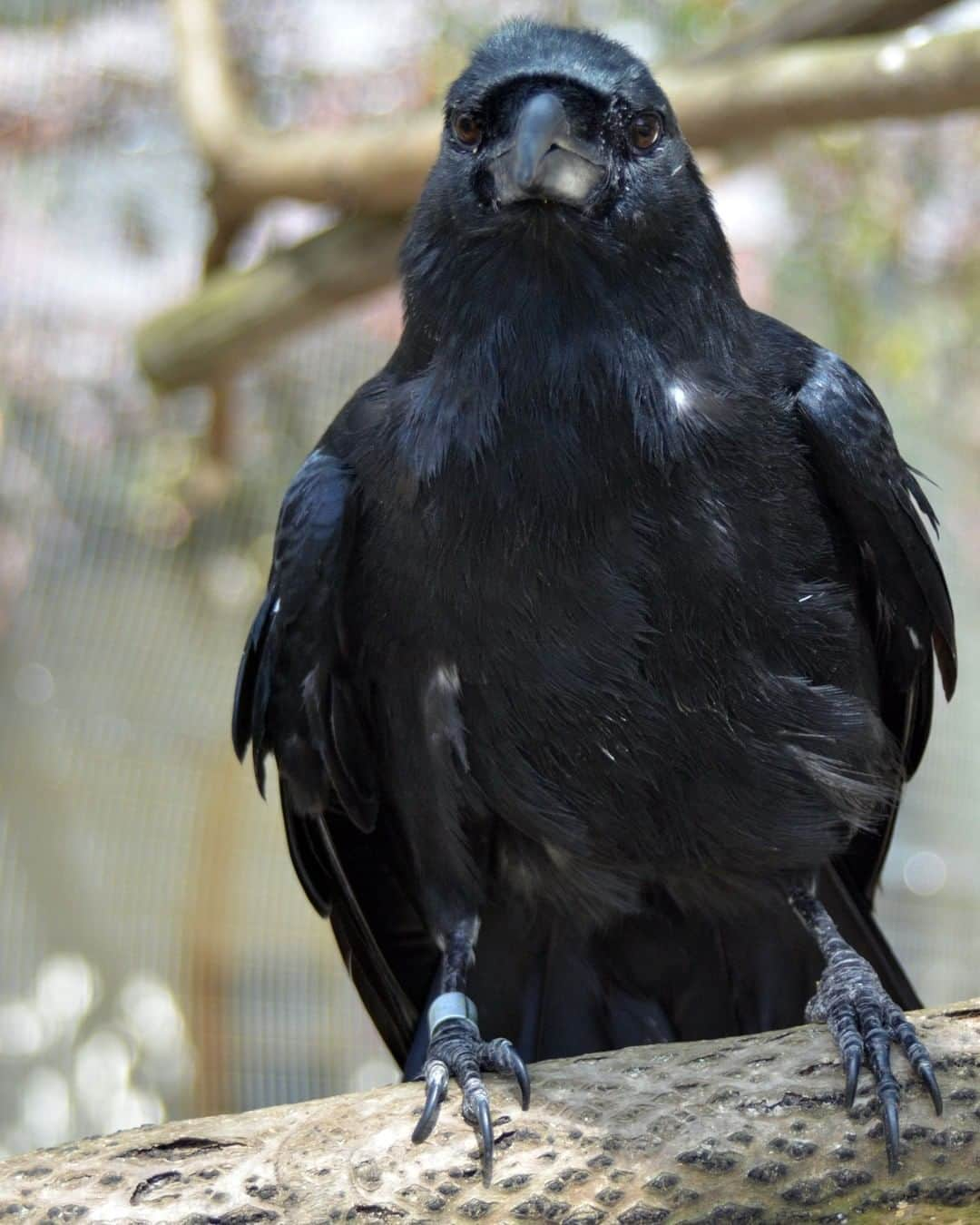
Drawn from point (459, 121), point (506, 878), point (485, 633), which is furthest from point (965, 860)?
point (459, 121)

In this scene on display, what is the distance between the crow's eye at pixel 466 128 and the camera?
2459 millimetres

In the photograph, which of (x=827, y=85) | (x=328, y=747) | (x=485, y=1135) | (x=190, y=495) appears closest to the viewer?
(x=485, y=1135)

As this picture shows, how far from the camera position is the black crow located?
8.05 feet

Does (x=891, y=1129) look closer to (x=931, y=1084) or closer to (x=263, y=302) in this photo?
(x=931, y=1084)

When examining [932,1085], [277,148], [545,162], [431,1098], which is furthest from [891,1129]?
[277,148]

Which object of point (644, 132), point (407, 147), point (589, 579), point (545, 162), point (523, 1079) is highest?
point (407, 147)

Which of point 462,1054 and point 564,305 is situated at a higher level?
point 564,305

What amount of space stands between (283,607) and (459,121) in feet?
3.07

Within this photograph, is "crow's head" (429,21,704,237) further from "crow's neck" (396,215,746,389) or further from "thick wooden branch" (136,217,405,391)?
"thick wooden branch" (136,217,405,391)

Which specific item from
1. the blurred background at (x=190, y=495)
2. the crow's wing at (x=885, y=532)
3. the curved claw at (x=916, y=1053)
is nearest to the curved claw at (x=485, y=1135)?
the curved claw at (x=916, y=1053)

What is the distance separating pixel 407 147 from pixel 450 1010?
2.88m

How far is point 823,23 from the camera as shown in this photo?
4.30m

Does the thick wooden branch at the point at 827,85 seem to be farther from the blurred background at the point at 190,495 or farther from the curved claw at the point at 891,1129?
the curved claw at the point at 891,1129

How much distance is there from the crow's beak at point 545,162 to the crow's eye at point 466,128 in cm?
9
